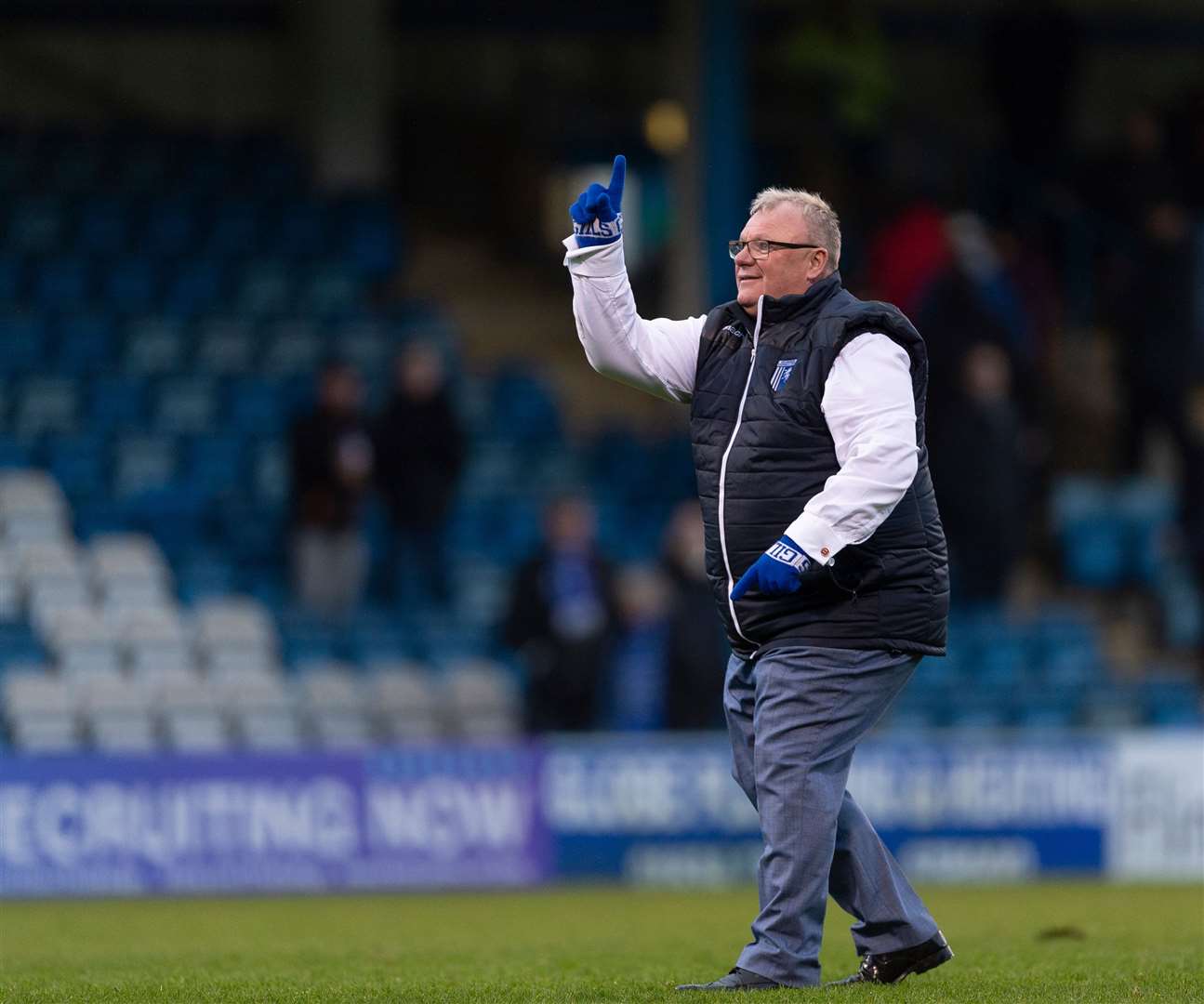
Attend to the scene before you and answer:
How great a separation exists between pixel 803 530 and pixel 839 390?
386 millimetres

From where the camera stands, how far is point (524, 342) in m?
A: 18.8

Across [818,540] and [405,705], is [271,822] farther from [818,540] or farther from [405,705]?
[818,540]

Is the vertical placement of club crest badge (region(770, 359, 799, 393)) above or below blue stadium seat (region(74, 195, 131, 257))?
below

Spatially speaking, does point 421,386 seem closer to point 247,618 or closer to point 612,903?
point 247,618

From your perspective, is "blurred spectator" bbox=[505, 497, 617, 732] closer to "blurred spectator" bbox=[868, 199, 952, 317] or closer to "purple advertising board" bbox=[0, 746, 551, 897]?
"purple advertising board" bbox=[0, 746, 551, 897]

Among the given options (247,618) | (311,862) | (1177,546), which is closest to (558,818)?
(311,862)

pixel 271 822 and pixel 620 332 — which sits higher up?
pixel 620 332

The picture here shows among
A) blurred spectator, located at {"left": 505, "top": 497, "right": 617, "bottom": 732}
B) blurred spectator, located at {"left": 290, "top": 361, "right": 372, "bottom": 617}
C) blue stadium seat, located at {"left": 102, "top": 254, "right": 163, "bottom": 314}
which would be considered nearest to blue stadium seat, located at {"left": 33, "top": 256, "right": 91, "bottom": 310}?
blue stadium seat, located at {"left": 102, "top": 254, "right": 163, "bottom": 314}

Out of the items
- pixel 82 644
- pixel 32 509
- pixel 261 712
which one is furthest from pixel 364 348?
pixel 82 644

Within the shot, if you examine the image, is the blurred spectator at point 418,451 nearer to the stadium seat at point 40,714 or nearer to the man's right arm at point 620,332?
the stadium seat at point 40,714

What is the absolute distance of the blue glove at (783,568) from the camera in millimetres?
5566

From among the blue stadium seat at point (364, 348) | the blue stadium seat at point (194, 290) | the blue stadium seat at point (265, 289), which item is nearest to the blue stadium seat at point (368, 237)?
the blue stadium seat at point (265, 289)

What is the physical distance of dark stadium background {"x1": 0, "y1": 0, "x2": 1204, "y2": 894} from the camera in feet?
46.6

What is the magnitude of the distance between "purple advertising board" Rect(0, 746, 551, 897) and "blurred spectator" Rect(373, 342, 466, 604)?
263 centimetres
